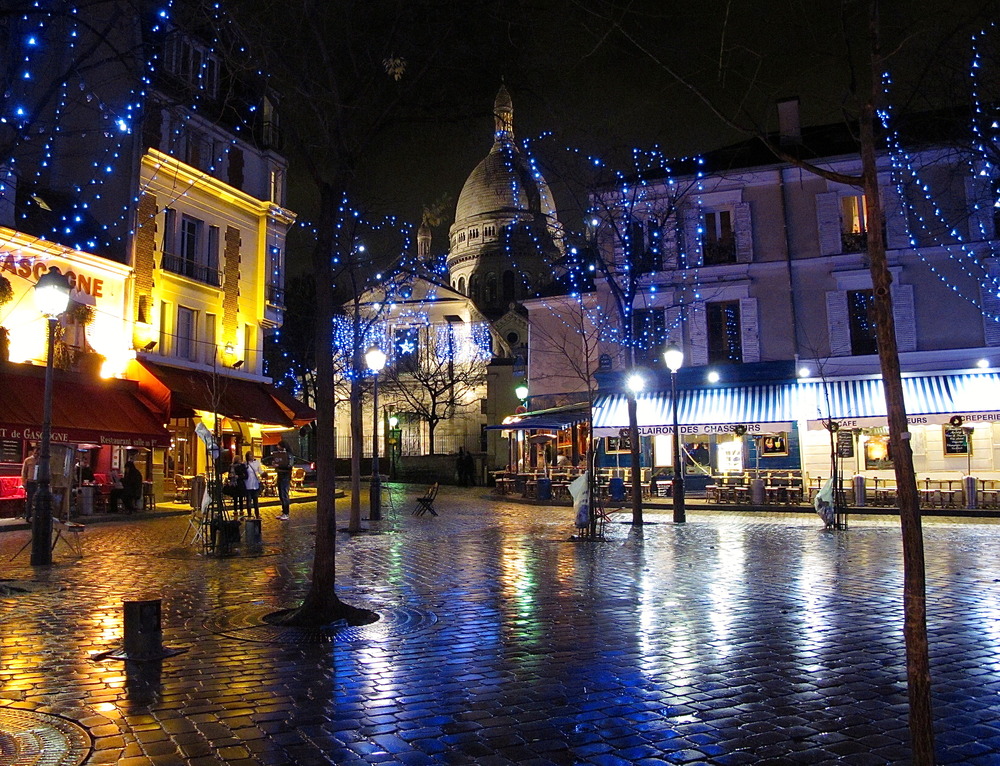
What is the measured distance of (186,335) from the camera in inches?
1134

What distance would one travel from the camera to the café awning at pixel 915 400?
23.2 metres

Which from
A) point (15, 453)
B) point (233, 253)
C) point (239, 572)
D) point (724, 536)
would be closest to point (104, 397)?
point (15, 453)

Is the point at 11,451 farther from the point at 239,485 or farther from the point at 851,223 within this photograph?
the point at 851,223

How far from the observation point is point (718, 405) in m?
26.5

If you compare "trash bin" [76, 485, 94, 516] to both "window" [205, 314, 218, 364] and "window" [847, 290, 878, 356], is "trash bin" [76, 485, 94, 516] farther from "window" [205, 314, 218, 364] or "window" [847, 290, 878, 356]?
"window" [847, 290, 878, 356]

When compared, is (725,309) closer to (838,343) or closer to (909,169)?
(838,343)

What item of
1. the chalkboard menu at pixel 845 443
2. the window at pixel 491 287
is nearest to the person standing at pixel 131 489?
the chalkboard menu at pixel 845 443

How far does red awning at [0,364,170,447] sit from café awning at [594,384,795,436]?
14.2 metres

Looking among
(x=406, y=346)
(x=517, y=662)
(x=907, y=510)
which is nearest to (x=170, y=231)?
(x=517, y=662)

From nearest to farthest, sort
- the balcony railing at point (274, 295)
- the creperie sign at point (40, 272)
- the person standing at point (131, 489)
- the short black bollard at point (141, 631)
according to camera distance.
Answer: the short black bollard at point (141, 631), the creperie sign at point (40, 272), the person standing at point (131, 489), the balcony railing at point (274, 295)

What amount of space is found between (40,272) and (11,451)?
4.79 m

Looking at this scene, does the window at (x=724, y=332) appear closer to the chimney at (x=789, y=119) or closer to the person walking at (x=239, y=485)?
the chimney at (x=789, y=119)

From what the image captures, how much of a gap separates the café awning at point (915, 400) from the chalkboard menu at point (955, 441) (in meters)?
1.24

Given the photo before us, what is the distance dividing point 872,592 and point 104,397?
69.1 feet
